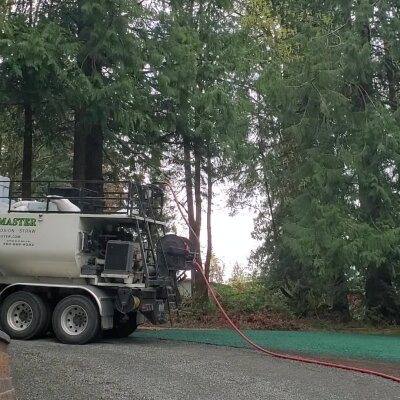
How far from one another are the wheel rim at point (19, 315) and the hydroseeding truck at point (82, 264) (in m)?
0.02

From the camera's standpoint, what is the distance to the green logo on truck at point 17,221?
1249cm

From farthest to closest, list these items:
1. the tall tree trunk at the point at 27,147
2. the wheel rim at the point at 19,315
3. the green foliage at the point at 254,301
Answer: the green foliage at the point at 254,301 → the tall tree trunk at the point at 27,147 → the wheel rim at the point at 19,315

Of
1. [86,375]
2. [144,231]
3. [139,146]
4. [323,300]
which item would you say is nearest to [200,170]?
[139,146]

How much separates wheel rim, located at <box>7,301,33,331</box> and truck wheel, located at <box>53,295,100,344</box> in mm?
605

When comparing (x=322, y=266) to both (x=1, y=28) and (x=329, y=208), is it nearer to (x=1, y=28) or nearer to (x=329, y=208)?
(x=329, y=208)

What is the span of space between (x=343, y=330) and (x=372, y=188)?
16.0 ft

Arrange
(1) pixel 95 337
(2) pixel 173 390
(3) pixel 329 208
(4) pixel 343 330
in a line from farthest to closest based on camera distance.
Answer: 1. (4) pixel 343 330
2. (3) pixel 329 208
3. (1) pixel 95 337
4. (2) pixel 173 390

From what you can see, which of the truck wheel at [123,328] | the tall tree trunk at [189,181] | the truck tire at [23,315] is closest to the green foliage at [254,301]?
the tall tree trunk at [189,181]


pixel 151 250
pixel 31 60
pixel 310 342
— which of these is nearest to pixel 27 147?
pixel 31 60

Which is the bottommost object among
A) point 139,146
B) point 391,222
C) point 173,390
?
point 173,390

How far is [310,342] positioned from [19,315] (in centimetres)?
651

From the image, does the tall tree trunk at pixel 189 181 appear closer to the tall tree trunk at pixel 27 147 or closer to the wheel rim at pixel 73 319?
the tall tree trunk at pixel 27 147

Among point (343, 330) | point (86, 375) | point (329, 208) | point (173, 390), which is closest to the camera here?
point (173, 390)

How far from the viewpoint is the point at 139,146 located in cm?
1834
